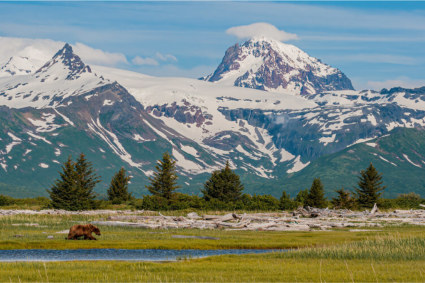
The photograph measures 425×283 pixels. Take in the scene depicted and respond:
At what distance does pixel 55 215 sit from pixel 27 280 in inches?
2206

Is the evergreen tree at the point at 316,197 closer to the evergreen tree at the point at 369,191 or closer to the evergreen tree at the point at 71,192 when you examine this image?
the evergreen tree at the point at 369,191

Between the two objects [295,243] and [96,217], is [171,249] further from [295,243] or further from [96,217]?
[96,217]

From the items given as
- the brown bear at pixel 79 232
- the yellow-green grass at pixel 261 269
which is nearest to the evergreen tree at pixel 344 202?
the brown bear at pixel 79 232

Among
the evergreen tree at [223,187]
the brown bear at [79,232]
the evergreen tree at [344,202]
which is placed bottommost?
the brown bear at [79,232]

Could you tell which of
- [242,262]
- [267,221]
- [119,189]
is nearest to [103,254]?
[242,262]

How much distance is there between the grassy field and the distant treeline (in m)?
34.5

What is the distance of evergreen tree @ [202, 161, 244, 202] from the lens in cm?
11581

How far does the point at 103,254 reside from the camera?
4962cm

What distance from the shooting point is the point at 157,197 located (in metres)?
107

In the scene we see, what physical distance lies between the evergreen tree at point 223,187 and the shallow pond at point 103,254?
6226 cm

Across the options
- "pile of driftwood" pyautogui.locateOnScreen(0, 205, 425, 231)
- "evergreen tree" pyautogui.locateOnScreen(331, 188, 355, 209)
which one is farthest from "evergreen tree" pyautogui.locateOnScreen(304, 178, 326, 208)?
"pile of driftwood" pyautogui.locateOnScreen(0, 205, 425, 231)

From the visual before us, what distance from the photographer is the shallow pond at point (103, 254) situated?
4716 cm

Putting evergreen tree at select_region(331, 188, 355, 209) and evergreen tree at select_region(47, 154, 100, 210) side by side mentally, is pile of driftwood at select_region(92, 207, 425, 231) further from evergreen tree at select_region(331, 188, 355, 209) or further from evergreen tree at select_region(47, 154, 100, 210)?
evergreen tree at select_region(47, 154, 100, 210)

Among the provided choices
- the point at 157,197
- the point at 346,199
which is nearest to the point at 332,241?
the point at 157,197
